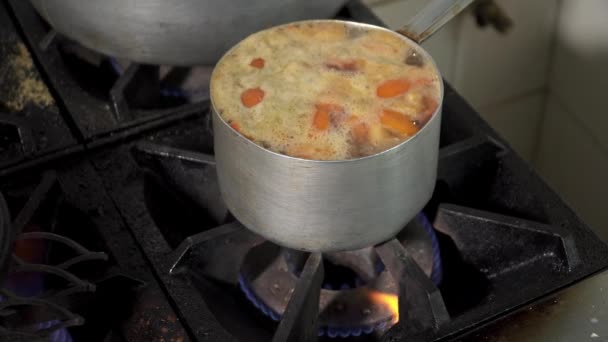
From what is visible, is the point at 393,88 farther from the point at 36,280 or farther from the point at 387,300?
the point at 36,280

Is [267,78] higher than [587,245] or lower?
higher

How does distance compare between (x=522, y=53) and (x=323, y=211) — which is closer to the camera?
(x=323, y=211)

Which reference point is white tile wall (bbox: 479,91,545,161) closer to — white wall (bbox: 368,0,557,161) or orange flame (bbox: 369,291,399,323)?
white wall (bbox: 368,0,557,161)

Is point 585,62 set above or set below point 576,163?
above

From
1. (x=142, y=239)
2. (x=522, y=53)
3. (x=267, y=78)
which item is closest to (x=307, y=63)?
(x=267, y=78)

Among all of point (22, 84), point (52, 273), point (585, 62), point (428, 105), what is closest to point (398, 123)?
point (428, 105)

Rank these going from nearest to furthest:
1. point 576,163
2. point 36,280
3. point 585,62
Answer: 1. point 36,280
2. point 585,62
3. point 576,163

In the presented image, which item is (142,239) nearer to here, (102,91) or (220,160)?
(220,160)

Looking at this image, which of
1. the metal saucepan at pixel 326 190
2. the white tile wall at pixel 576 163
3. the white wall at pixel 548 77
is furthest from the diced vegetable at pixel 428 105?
the white tile wall at pixel 576 163
